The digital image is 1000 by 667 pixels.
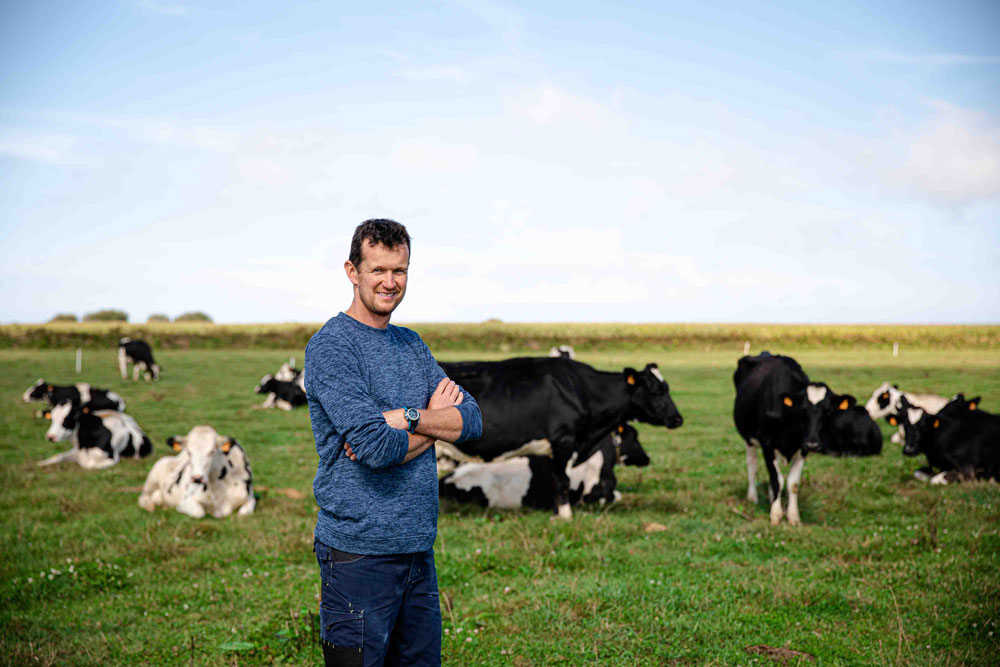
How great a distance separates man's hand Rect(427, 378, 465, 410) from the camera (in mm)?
3355

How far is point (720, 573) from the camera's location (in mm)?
6949

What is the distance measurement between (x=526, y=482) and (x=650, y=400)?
1994 mm

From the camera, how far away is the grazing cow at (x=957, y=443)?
11211mm

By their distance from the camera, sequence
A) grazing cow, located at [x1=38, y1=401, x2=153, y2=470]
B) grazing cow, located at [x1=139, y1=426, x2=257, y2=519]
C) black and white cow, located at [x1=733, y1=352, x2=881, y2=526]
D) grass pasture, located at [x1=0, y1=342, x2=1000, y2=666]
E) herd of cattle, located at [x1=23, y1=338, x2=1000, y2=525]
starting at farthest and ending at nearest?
grazing cow, located at [x1=38, y1=401, x2=153, y2=470] → grazing cow, located at [x1=139, y1=426, x2=257, y2=519] → herd of cattle, located at [x1=23, y1=338, x2=1000, y2=525] → black and white cow, located at [x1=733, y1=352, x2=881, y2=526] → grass pasture, located at [x1=0, y1=342, x2=1000, y2=666]

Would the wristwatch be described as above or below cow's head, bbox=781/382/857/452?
above

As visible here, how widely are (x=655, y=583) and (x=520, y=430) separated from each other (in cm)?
315

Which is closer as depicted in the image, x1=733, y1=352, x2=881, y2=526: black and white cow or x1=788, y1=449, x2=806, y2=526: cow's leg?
x1=788, y1=449, x2=806, y2=526: cow's leg

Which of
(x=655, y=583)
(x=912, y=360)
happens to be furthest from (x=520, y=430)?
(x=912, y=360)

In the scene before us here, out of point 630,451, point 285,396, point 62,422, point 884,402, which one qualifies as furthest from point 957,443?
point 285,396

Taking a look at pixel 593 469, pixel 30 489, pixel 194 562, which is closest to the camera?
pixel 194 562

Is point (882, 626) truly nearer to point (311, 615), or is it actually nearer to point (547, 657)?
point (547, 657)

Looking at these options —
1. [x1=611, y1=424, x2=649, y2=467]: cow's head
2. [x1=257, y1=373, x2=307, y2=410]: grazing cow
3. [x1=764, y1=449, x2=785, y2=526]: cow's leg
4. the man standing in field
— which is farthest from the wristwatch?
[x1=257, y1=373, x2=307, y2=410]: grazing cow

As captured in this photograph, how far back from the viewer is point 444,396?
3383mm

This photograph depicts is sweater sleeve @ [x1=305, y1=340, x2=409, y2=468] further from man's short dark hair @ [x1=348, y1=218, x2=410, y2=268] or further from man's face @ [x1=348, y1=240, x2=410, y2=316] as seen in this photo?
man's short dark hair @ [x1=348, y1=218, x2=410, y2=268]
